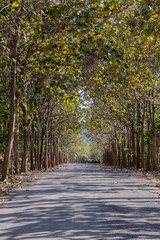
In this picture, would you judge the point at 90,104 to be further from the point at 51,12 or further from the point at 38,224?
the point at 38,224

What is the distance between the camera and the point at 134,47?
17828 millimetres

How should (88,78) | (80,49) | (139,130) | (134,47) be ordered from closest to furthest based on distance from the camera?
(80,49)
(88,78)
(134,47)
(139,130)

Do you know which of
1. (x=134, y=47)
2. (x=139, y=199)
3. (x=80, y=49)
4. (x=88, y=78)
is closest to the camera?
(x=139, y=199)

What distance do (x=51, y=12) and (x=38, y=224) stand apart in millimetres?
9570

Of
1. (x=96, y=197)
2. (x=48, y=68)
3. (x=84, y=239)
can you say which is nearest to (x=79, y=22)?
(x=48, y=68)

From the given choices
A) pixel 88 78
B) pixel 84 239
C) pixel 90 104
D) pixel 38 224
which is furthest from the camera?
pixel 90 104

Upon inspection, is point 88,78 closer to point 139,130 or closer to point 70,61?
point 70,61

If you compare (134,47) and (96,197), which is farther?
(134,47)

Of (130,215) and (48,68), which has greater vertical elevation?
(48,68)

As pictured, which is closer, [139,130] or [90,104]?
[139,130]

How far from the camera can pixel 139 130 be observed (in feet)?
94.7

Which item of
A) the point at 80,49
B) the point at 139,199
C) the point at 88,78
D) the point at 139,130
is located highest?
the point at 80,49

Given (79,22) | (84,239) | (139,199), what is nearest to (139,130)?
(79,22)

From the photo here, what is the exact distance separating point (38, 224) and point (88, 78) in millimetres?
9957
